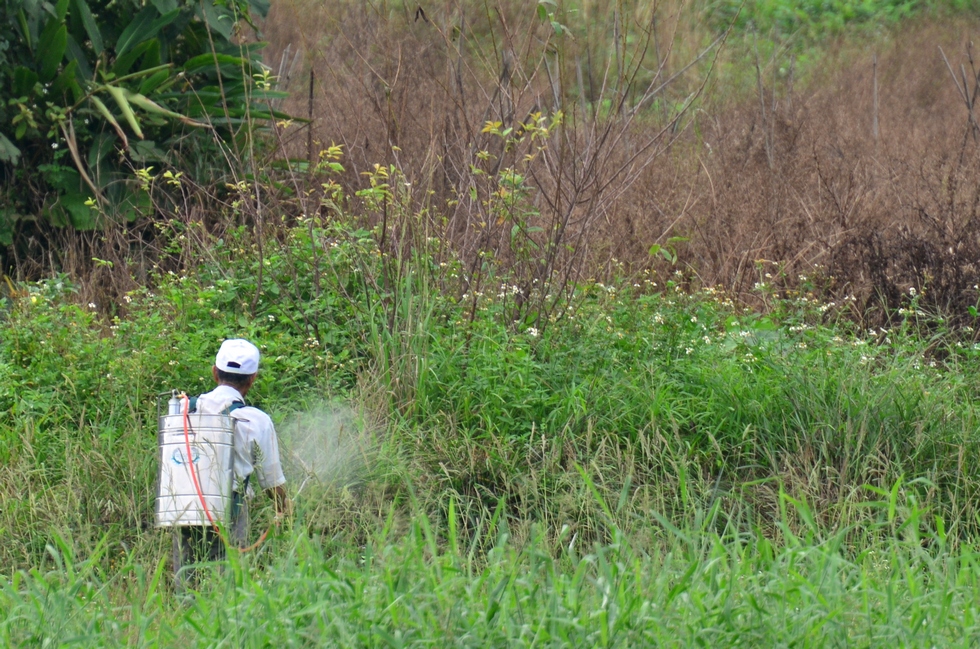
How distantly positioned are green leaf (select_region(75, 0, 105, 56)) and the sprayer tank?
4.21m

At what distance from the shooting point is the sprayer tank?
150 inches

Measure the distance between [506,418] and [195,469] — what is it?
4.71 ft

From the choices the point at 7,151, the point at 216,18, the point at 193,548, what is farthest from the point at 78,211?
the point at 193,548

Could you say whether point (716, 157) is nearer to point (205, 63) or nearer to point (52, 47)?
point (205, 63)

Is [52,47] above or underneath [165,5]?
underneath

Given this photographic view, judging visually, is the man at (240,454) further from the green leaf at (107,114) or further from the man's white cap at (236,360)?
the green leaf at (107,114)

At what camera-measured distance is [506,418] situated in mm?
4719

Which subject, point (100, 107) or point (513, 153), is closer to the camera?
point (513, 153)

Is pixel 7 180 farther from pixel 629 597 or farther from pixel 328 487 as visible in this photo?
pixel 629 597

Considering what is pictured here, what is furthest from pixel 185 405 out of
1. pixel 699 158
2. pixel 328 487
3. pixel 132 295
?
pixel 699 158

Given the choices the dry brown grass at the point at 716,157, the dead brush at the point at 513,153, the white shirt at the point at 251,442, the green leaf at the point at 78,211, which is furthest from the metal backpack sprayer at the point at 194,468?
the green leaf at the point at 78,211

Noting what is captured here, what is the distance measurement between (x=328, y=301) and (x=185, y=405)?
161 cm

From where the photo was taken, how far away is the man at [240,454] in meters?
3.94

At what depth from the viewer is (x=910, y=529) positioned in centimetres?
345
